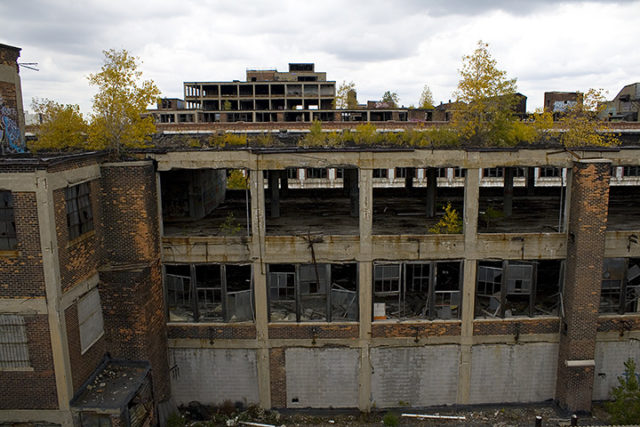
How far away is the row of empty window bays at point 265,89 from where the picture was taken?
6950 cm

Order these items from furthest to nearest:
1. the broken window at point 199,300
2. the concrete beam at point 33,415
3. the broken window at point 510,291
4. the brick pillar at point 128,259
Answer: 1. the broken window at point 510,291
2. the broken window at point 199,300
3. the brick pillar at point 128,259
4. the concrete beam at point 33,415

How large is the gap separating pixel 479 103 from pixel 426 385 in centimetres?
1262

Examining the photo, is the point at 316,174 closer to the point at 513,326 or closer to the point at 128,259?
the point at 513,326

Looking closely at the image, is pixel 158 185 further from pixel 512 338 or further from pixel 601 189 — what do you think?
pixel 601 189

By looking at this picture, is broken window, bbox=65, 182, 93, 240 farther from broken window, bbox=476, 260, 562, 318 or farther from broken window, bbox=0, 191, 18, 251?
broken window, bbox=476, 260, 562, 318

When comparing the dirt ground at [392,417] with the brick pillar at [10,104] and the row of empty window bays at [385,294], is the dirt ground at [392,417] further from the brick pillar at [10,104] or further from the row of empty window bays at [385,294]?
the brick pillar at [10,104]

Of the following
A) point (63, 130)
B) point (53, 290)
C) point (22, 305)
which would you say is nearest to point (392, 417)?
point (53, 290)

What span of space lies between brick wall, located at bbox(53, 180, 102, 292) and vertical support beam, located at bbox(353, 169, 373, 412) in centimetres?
964

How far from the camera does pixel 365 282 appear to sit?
60.1 feet

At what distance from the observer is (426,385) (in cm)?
1923

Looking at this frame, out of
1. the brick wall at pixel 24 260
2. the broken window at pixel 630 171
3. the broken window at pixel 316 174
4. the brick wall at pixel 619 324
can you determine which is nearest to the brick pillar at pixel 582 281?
the brick wall at pixel 619 324

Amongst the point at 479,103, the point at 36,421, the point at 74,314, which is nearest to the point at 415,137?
the point at 479,103

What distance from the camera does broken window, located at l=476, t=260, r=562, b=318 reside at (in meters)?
18.7

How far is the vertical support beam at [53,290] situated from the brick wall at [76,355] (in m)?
0.23
